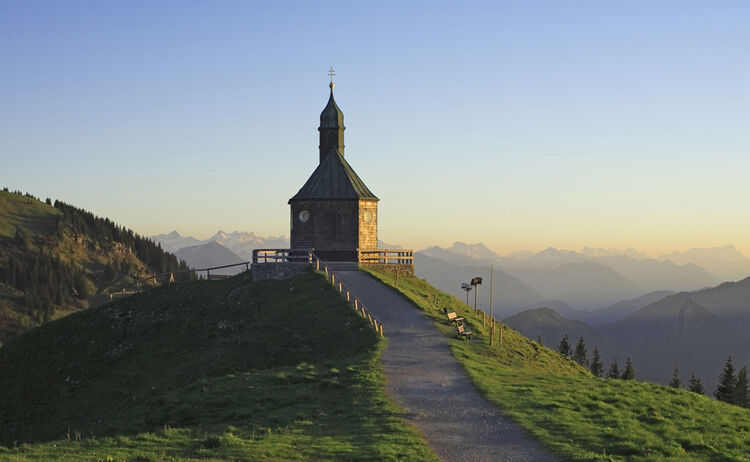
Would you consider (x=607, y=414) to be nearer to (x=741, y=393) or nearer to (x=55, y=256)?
(x=741, y=393)

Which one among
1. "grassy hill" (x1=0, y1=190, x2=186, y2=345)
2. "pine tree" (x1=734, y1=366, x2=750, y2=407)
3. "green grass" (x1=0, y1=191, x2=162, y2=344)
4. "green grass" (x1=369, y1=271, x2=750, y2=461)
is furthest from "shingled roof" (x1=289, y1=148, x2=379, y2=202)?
"green grass" (x1=0, y1=191, x2=162, y2=344)

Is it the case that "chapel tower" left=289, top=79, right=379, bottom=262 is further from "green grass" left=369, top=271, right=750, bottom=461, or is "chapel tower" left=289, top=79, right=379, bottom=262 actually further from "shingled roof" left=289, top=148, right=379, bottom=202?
"green grass" left=369, top=271, right=750, bottom=461

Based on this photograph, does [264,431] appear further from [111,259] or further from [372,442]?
[111,259]

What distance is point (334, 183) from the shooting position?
59.4 meters

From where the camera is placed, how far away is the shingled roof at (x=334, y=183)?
58.5m

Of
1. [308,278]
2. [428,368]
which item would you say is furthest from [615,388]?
[308,278]

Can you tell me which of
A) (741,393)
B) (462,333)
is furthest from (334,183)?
(741,393)

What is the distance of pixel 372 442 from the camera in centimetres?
1834

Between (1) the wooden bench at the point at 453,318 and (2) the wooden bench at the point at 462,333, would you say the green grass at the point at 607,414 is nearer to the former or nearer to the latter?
(2) the wooden bench at the point at 462,333

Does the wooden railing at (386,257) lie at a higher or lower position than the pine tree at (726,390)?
higher

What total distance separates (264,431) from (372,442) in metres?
3.85

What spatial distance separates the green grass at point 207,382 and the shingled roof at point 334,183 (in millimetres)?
10923

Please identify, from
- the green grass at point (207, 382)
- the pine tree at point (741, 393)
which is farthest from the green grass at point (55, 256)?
the pine tree at point (741, 393)

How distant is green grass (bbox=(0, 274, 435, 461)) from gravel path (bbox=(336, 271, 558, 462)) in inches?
29.6
